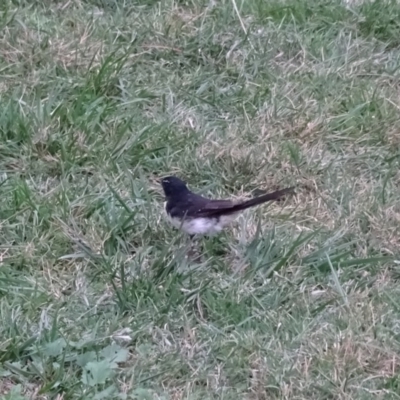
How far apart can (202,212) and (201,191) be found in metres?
0.46

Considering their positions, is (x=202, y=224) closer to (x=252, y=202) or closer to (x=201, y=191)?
(x=252, y=202)

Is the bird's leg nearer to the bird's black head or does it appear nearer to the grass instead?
the grass

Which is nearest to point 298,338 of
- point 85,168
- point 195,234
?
point 195,234

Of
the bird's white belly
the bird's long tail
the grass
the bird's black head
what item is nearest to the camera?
the grass

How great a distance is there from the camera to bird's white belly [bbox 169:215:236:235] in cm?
427

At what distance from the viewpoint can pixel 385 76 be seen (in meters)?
5.62

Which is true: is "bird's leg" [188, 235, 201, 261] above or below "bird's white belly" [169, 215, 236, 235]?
below

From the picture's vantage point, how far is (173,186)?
4.47 metres

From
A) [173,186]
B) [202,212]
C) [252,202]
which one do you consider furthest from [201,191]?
[252,202]

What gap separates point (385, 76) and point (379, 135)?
0.63 m

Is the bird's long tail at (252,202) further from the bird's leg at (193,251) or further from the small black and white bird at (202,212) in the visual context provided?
the bird's leg at (193,251)

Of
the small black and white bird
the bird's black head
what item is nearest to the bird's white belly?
the small black and white bird

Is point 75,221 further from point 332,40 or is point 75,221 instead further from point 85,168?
point 332,40

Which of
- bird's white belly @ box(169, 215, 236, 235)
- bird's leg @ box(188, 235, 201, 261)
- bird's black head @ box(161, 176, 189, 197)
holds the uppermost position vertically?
bird's black head @ box(161, 176, 189, 197)
